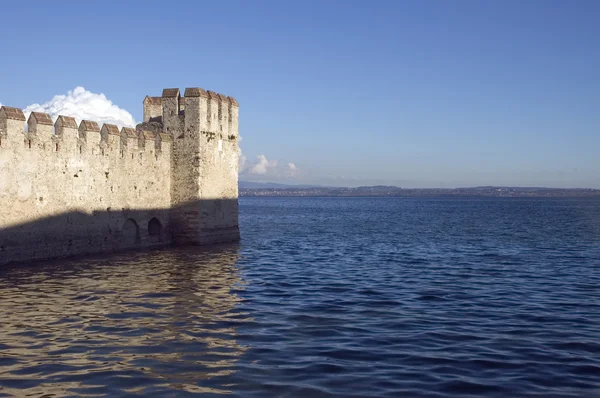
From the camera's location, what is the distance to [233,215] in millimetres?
30328

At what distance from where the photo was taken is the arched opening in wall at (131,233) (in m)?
25.6

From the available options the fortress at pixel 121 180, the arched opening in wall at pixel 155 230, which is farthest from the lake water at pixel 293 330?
the arched opening in wall at pixel 155 230

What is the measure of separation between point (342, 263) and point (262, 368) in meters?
15.4

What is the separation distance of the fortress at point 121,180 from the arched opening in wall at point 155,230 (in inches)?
1.7

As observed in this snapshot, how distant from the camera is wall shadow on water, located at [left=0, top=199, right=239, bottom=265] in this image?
1983cm

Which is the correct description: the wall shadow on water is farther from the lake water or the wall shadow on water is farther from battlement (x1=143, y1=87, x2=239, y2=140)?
battlement (x1=143, y1=87, x2=239, y2=140)

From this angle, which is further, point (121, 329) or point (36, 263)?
point (36, 263)

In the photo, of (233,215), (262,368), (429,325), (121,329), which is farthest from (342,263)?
(262,368)

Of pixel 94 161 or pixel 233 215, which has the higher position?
pixel 94 161

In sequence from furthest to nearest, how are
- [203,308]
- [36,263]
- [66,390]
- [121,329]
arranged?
1. [36,263]
2. [203,308]
3. [121,329]
4. [66,390]

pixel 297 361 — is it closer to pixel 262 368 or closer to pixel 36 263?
pixel 262 368

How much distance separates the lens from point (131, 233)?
26.0m

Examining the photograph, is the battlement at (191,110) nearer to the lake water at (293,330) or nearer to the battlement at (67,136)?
the battlement at (67,136)

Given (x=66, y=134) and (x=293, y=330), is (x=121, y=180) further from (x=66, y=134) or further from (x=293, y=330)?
(x=293, y=330)
